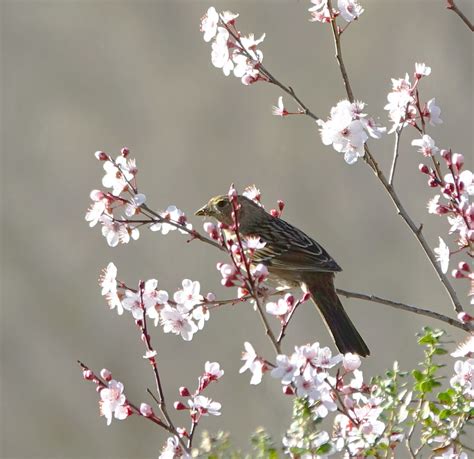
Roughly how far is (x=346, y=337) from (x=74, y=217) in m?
5.23

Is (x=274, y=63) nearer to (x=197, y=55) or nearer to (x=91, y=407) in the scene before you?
(x=197, y=55)

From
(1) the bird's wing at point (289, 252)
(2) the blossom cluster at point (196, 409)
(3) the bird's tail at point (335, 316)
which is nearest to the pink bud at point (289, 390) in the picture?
(2) the blossom cluster at point (196, 409)

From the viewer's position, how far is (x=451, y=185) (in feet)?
8.18

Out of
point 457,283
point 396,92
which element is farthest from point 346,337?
point 457,283

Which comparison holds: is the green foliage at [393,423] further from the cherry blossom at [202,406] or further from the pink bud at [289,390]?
the cherry blossom at [202,406]

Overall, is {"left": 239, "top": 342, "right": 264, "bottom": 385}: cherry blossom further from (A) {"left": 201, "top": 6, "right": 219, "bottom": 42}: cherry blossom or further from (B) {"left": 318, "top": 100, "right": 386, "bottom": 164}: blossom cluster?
(A) {"left": 201, "top": 6, "right": 219, "bottom": 42}: cherry blossom

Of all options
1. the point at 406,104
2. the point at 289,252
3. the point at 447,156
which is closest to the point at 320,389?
the point at 447,156

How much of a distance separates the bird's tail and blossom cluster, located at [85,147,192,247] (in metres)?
1.15

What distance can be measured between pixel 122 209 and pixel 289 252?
1.42 m

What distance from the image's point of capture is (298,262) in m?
3.80

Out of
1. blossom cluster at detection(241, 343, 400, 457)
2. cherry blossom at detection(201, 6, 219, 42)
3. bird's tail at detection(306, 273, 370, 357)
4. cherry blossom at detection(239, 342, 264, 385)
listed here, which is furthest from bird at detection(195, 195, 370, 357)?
cherry blossom at detection(239, 342, 264, 385)

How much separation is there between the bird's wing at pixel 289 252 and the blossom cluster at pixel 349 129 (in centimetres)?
120

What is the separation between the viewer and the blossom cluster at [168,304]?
2363 mm

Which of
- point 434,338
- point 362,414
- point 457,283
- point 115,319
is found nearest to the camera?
point 434,338
